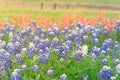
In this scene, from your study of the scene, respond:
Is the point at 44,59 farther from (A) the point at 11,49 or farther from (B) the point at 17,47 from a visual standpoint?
(B) the point at 17,47

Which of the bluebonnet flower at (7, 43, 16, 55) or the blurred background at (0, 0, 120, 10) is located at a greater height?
the bluebonnet flower at (7, 43, 16, 55)

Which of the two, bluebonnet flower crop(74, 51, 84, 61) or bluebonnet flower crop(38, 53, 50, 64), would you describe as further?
bluebonnet flower crop(74, 51, 84, 61)

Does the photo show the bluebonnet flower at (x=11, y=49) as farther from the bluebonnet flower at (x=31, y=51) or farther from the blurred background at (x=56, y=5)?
the blurred background at (x=56, y=5)

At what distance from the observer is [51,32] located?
8.41 metres

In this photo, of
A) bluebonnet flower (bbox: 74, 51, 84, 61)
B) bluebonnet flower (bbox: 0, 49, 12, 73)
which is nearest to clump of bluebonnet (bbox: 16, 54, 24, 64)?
bluebonnet flower (bbox: 0, 49, 12, 73)

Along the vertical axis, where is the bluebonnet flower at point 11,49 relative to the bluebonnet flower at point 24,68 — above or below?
above

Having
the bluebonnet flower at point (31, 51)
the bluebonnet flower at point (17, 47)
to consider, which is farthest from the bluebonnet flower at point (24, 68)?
the bluebonnet flower at point (17, 47)

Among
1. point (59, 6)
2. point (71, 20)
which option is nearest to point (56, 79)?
point (71, 20)

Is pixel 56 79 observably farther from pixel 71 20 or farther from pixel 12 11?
pixel 12 11

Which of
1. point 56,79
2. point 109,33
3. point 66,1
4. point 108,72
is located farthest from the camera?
point 66,1

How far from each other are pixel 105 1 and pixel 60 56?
17.7 metres

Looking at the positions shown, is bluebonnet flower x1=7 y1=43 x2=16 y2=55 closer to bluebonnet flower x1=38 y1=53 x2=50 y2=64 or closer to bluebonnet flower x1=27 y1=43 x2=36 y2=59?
bluebonnet flower x1=27 y1=43 x2=36 y2=59

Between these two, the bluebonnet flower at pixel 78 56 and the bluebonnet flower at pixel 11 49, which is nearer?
the bluebonnet flower at pixel 78 56

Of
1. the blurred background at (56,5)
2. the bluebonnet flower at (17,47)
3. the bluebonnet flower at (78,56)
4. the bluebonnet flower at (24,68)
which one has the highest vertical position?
the bluebonnet flower at (78,56)
